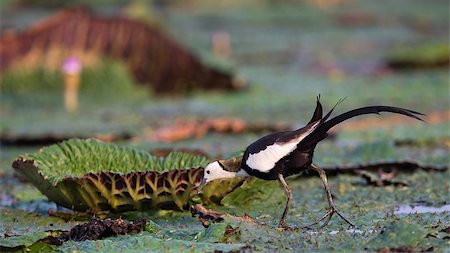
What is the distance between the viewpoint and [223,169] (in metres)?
4.35

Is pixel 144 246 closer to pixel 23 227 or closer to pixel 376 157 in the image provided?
pixel 23 227

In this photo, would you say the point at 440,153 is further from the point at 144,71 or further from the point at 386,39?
the point at 386,39

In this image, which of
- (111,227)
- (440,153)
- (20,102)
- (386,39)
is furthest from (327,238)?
(386,39)

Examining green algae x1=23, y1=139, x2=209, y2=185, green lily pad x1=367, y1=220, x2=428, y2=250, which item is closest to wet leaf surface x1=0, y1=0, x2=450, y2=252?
green lily pad x1=367, y1=220, x2=428, y2=250

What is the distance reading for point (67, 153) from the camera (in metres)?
4.89

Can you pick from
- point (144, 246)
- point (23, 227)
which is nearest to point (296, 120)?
point (23, 227)

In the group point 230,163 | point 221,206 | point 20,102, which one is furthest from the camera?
point 20,102

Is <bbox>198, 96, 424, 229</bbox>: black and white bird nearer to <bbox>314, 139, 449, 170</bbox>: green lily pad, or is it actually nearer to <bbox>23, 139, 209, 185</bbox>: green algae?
<bbox>23, 139, 209, 185</bbox>: green algae

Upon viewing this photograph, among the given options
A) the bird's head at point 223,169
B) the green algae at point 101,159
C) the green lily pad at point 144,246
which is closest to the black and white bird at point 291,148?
the bird's head at point 223,169

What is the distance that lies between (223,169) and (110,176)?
0.56 metres

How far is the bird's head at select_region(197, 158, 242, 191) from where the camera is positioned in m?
4.35

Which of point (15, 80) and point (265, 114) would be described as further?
point (15, 80)

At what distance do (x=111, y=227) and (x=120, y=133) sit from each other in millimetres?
3681

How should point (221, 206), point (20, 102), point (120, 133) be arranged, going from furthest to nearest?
point (20, 102) → point (120, 133) → point (221, 206)
